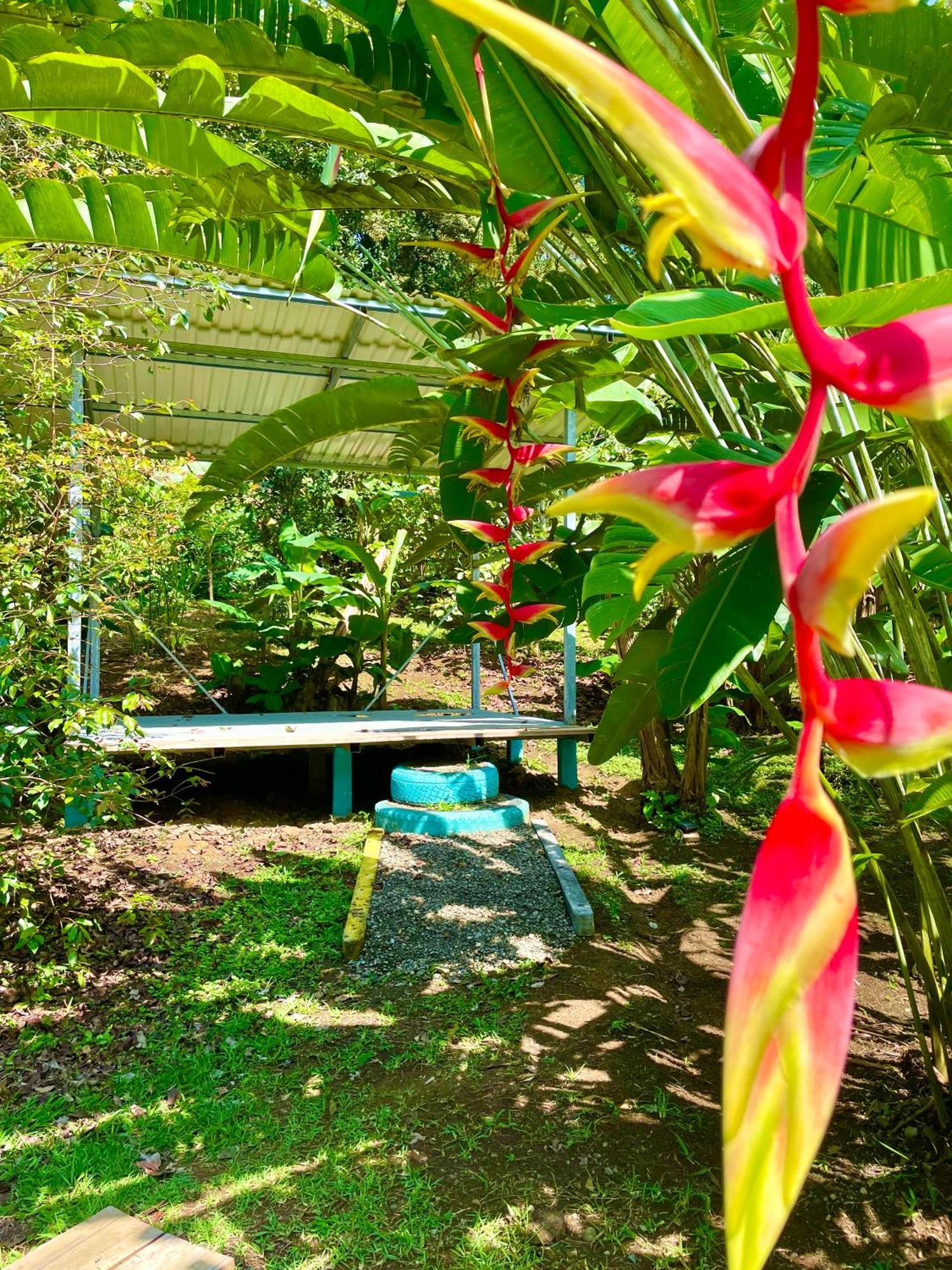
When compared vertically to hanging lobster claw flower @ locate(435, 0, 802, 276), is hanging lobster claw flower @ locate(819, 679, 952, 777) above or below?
below

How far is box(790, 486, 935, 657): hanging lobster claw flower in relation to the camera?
15cm

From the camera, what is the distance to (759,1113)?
0.15 m

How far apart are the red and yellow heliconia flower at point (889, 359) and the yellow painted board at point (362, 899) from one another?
369 centimetres

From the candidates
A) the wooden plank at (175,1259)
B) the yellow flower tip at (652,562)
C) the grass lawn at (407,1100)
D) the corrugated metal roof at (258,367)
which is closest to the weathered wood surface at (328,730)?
the grass lawn at (407,1100)

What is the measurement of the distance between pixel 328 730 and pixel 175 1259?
3.89 meters

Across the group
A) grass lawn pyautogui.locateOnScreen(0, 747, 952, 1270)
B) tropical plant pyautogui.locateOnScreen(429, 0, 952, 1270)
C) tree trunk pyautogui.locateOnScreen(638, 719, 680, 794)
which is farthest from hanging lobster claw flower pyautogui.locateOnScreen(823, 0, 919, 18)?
tree trunk pyautogui.locateOnScreen(638, 719, 680, 794)

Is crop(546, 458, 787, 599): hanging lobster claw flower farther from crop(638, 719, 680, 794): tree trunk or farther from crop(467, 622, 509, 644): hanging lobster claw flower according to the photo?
crop(638, 719, 680, 794): tree trunk

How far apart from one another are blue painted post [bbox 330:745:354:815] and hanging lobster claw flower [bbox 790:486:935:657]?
17.7ft

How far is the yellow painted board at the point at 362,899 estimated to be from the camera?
360 cm

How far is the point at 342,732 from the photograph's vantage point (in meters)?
5.45

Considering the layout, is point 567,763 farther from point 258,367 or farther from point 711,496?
point 711,496

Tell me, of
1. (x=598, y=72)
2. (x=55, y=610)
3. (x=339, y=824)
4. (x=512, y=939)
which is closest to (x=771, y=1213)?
(x=598, y=72)

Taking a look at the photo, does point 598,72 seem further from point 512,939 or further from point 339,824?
point 339,824

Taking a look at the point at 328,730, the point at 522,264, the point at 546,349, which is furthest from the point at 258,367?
the point at 522,264
